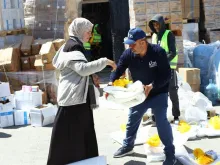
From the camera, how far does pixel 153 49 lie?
458 centimetres

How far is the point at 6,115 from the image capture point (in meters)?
7.30

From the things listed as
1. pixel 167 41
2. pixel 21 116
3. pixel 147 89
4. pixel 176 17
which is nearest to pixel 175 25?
pixel 176 17

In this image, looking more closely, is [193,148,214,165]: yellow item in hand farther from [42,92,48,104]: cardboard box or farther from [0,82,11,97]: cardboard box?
[42,92,48,104]: cardboard box

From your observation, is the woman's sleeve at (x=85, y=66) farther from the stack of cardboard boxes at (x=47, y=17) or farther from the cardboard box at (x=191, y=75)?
the stack of cardboard boxes at (x=47, y=17)

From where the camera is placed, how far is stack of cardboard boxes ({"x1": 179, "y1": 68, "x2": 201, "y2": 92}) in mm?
8109

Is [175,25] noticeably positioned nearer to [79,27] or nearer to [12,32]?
[12,32]

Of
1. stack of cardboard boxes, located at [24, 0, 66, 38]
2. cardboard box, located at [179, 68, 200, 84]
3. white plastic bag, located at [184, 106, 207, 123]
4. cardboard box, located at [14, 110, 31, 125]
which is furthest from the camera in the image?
stack of cardboard boxes, located at [24, 0, 66, 38]

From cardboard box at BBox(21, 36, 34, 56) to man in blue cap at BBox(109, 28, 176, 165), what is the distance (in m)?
4.49

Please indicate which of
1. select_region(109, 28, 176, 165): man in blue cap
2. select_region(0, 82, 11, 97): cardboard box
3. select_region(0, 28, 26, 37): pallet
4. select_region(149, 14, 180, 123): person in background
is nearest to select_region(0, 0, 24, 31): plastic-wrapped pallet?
select_region(0, 28, 26, 37): pallet

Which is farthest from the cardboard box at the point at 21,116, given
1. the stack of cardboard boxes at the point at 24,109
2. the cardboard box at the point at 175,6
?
the cardboard box at the point at 175,6

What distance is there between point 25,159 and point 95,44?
1004 centimetres

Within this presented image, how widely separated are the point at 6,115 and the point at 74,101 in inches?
135

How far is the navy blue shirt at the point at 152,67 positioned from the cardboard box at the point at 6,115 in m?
3.36

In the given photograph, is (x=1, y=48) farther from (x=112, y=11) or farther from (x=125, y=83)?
(x=125, y=83)
